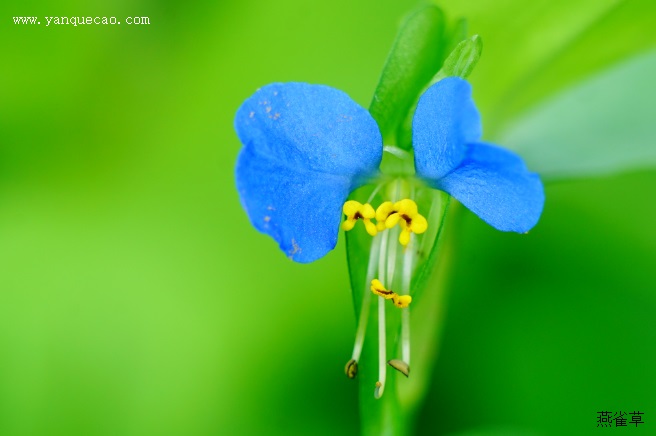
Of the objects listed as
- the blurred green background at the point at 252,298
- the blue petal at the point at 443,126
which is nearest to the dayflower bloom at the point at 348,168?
the blue petal at the point at 443,126

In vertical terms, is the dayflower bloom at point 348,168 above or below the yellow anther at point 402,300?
above

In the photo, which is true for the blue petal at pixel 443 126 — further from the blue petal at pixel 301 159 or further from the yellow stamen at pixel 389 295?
the yellow stamen at pixel 389 295

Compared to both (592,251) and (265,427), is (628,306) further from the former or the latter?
(265,427)

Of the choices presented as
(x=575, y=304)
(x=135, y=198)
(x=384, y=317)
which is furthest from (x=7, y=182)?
(x=575, y=304)

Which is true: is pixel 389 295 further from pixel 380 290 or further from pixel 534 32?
pixel 534 32

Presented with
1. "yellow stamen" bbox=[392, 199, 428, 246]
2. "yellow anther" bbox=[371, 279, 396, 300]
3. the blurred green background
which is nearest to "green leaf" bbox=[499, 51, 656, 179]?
the blurred green background

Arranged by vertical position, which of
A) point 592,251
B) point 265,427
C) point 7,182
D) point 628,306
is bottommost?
point 265,427
